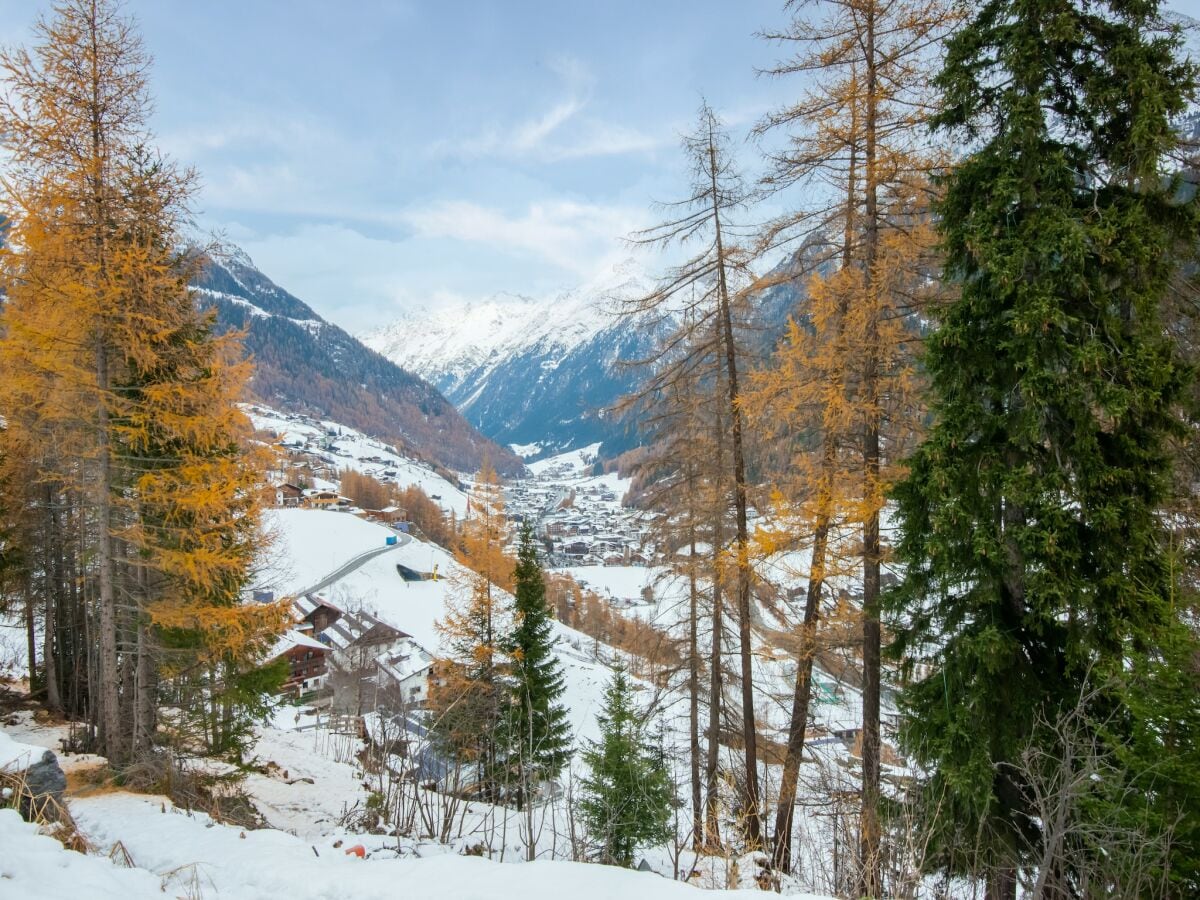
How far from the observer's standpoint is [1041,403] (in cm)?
467

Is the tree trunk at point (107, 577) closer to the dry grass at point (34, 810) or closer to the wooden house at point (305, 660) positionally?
the dry grass at point (34, 810)

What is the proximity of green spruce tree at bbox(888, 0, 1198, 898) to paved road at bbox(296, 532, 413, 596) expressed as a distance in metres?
52.7

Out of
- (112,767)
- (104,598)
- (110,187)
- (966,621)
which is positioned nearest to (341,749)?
(112,767)

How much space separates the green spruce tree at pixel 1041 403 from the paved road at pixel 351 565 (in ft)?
173

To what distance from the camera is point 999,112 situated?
5289 millimetres

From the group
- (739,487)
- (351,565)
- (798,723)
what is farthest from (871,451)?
(351,565)

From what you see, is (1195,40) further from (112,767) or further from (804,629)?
(112,767)

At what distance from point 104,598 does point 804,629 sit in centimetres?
999

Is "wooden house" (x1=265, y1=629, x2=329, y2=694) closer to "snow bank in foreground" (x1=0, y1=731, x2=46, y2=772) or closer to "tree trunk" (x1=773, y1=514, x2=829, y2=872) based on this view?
"snow bank in foreground" (x1=0, y1=731, x2=46, y2=772)

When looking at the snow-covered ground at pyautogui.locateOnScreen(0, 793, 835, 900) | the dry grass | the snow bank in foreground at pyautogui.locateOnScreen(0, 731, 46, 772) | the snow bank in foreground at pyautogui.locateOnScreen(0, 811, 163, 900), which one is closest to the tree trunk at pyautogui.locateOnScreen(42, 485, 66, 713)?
the snow bank in foreground at pyautogui.locateOnScreen(0, 731, 46, 772)

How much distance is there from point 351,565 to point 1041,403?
62.7 meters

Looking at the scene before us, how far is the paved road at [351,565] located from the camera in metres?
53.2

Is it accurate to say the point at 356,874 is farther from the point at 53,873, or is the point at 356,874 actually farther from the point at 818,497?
the point at 818,497

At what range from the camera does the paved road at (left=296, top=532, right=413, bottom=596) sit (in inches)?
2096
